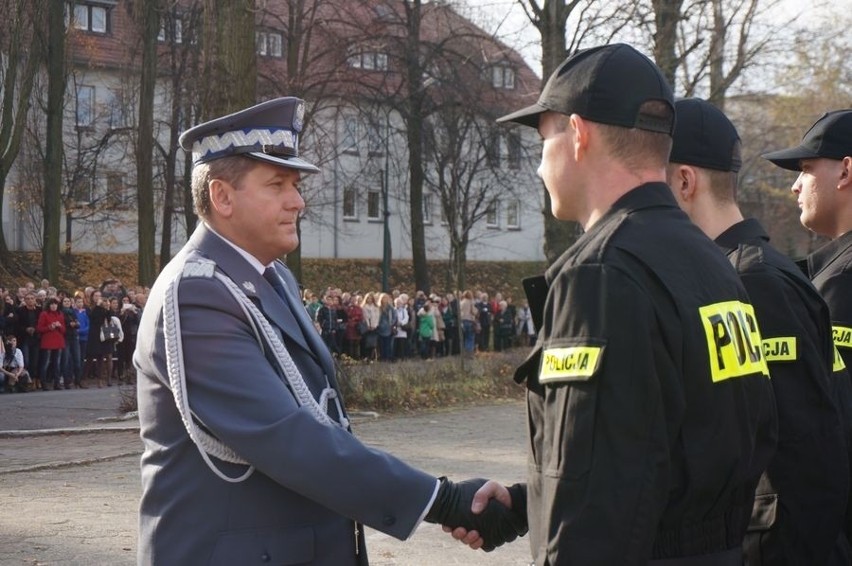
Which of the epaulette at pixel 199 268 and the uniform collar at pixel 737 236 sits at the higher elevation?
the uniform collar at pixel 737 236

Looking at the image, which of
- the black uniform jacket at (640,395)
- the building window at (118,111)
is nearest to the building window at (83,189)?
the building window at (118,111)

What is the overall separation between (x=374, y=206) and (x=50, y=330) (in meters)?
31.6

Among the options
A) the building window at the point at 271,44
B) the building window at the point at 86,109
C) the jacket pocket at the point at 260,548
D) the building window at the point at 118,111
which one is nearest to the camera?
the jacket pocket at the point at 260,548

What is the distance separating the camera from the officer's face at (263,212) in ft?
11.9

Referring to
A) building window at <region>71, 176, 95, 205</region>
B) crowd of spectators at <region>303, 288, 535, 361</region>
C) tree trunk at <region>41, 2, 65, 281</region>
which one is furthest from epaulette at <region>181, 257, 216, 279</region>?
building window at <region>71, 176, 95, 205</region>

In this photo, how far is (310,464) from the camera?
3246mm

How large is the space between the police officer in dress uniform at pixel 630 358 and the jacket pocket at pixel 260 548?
0.80m

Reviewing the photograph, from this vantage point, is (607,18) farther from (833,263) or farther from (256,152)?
(256,152)

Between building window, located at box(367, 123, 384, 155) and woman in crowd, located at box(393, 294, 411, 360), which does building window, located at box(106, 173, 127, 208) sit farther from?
woman in crowd, located at box(393, 294, 411, 360)

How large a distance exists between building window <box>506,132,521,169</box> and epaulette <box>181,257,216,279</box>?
25.3 m

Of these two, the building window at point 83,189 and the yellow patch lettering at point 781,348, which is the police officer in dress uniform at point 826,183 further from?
the building window at point 83,189

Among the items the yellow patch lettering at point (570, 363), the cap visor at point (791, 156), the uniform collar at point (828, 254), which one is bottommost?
the yellow patch lettering at point (570, 363)

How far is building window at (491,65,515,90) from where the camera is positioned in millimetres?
28438

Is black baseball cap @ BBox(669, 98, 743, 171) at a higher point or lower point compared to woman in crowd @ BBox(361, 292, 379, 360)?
higher
